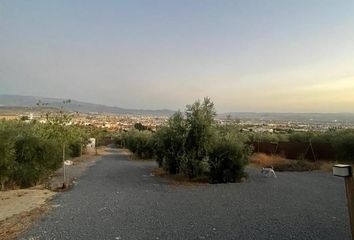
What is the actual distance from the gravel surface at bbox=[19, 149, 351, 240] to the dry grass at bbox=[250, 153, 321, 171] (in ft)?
27.3

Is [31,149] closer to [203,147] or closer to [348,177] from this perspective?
[203,147]

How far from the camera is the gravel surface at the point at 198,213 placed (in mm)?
7949

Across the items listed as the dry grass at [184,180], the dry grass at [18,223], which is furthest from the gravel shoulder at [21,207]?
the dry grass at [184,180]

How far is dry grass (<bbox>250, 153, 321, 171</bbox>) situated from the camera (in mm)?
24081

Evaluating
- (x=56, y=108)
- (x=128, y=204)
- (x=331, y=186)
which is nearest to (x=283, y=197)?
(x=331, y=186)

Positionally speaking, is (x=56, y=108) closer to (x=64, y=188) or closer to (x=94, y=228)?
(x=64, y=188)

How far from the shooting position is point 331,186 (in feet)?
52.2

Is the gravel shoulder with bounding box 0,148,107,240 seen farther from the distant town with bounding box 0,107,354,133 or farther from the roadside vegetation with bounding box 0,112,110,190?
the distant town with bounding box 0,107,354,133

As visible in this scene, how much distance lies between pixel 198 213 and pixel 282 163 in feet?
55.9

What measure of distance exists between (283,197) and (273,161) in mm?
14810

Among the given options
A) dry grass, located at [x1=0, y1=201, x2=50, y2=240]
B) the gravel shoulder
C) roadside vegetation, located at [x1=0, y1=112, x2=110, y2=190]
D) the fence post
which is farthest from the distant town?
the fence post

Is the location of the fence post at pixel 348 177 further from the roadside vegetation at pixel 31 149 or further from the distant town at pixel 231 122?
the distant town at pixel 231 122

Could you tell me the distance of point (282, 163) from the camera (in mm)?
25766

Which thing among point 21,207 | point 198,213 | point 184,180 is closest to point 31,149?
point 21,207
